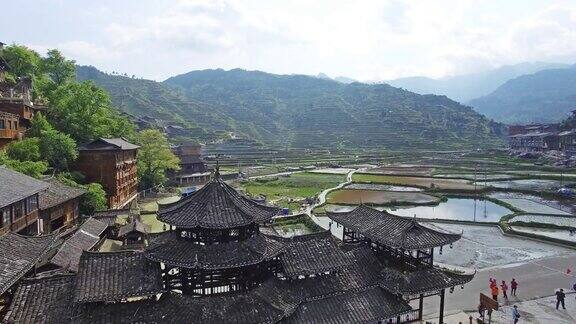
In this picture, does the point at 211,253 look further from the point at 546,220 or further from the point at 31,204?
the point at 546,220

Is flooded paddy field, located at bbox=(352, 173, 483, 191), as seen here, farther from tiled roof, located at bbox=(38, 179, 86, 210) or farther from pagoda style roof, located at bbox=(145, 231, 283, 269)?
pagoda style roof, located at bbox=(145, 231, 283, 269)

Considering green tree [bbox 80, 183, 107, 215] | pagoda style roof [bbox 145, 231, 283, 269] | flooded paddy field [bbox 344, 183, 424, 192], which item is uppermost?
pagoda style roof [bbox 145, 231, 283, 269]

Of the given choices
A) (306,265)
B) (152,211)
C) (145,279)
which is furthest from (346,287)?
(152,211)

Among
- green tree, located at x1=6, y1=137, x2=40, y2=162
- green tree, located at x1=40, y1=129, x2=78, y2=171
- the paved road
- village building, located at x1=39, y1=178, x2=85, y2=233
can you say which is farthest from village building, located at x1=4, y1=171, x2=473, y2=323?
green tree, located at x1=40, y1=129, x2=78, y2=171

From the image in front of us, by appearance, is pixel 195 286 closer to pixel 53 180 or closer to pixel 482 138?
pixel 53 180

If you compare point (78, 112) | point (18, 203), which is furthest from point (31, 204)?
point (78, 112)

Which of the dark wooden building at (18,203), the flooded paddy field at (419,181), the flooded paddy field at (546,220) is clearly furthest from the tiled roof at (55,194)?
the flooded paddy field at (419,181)

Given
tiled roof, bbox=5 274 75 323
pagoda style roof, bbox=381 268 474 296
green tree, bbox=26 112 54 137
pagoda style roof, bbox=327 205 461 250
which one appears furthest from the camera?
green tree, bbox=26 112 54 137
